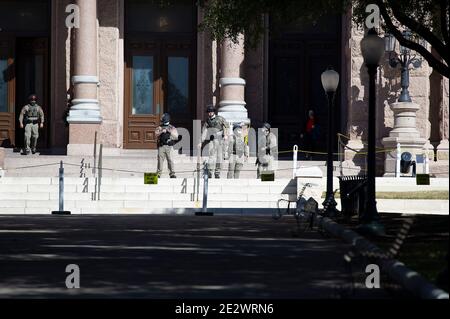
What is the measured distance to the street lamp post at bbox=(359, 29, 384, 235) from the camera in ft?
69.9

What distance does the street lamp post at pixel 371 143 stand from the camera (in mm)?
21297

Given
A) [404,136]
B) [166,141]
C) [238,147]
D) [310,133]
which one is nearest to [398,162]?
[404,136]

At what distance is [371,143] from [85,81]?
19884 millimetres

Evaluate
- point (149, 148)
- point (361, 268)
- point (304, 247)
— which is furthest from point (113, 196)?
point (361, 268)

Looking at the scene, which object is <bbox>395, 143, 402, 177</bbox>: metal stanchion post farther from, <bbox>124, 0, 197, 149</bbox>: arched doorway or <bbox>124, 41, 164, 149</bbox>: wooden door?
<bbox>124, 41, 164, 149</bbox>: wooden door

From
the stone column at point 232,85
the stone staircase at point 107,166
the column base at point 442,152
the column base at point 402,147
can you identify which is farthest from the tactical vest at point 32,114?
the column base at point 442,152

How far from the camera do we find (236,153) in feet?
120

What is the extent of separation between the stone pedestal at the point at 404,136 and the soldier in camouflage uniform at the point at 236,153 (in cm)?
464

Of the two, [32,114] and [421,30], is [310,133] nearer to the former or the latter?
[32,114]

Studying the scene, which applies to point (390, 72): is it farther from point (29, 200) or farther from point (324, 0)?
point (324, 0)

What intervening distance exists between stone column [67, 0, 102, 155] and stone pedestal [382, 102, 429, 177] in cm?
898

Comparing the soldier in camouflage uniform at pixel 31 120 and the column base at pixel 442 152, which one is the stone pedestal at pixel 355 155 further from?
the soldier in camouflage uniform at pixel 31 120

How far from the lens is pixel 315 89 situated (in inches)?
1774

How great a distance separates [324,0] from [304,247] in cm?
534
